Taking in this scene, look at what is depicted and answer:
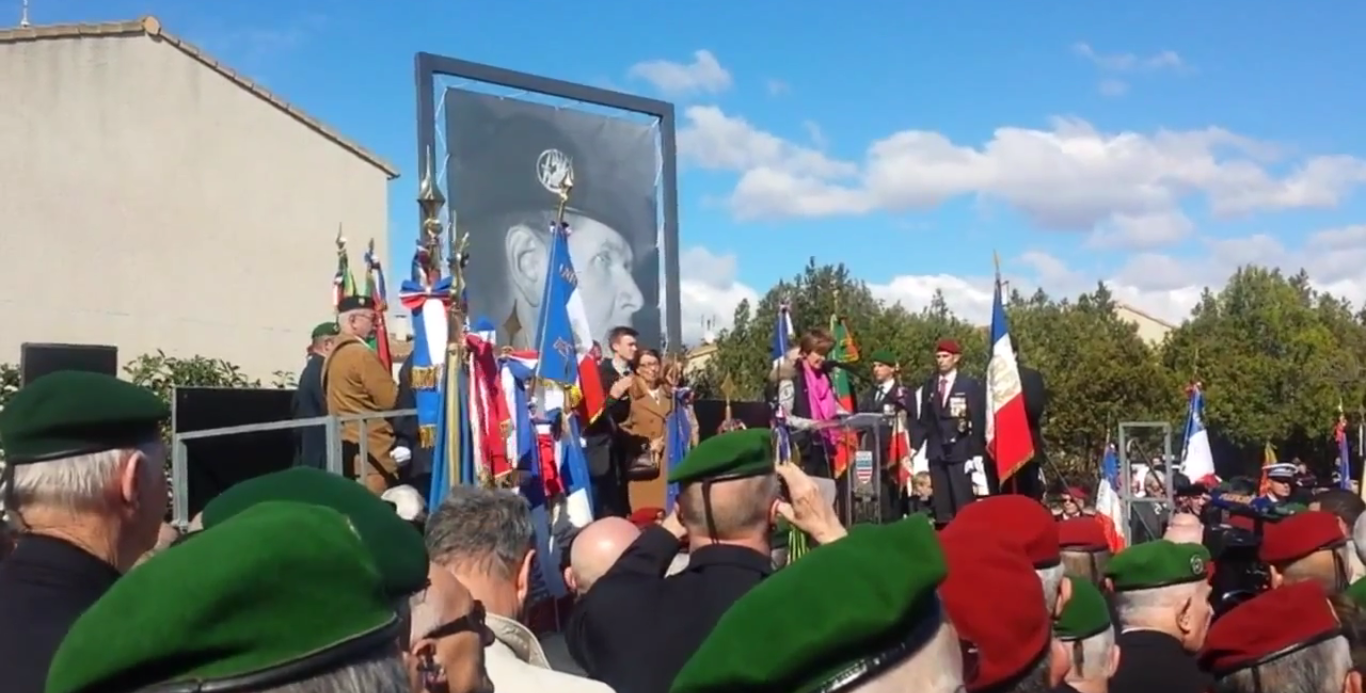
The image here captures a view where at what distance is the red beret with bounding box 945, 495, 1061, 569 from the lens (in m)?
2.77

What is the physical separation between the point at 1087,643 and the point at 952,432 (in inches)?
291

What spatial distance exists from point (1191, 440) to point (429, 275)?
10608 mm

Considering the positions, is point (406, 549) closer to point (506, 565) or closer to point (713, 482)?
point (506, 565)

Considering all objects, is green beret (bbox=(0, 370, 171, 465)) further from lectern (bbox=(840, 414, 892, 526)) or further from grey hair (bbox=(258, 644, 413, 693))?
lectern (bbox=(840, 414, 892, 526))

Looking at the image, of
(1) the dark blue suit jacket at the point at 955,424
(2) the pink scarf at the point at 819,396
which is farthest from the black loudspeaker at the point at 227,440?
(1) the dark blue suit jacket at the point at 955,424

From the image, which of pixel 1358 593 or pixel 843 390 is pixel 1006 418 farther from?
pixel 1358 593

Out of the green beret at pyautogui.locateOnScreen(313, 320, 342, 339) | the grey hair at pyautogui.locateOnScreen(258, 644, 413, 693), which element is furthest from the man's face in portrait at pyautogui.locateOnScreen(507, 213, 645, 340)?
the grey hair at pyautogui.locateOnScreen(258, 644, 413, 693)

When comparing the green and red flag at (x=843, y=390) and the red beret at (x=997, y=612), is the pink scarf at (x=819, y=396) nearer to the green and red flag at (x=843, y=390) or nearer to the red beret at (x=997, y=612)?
the green and red flag at (x=843, y=390)

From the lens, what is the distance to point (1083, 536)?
5.41 metres

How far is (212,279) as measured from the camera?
2173 cm

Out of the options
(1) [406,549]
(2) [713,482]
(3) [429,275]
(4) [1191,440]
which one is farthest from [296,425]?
(4) [1191,440]

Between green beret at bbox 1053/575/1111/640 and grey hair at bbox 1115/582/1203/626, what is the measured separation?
51 cm

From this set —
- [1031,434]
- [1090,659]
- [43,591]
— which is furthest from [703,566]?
[1031,434]

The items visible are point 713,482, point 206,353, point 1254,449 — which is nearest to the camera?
point 713,482
